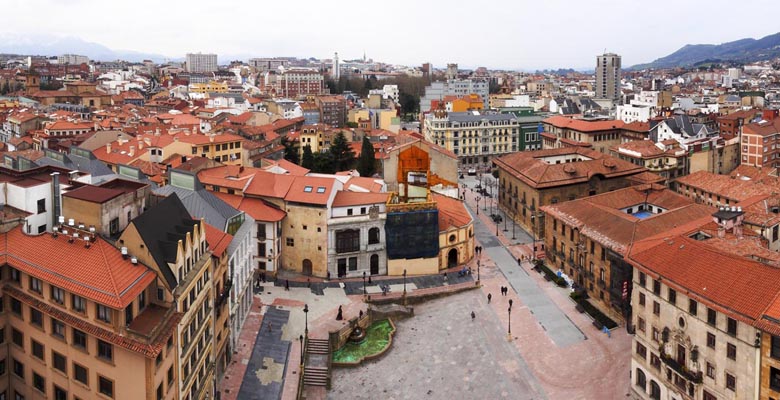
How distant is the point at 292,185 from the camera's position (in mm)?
58312

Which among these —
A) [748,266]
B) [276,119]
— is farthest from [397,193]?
[276,119]

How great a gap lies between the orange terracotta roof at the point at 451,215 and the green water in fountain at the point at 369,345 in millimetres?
13136

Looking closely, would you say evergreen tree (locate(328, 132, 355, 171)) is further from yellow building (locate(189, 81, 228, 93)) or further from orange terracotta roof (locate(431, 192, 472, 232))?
yellow building (locate(189, 81, 228, 93))

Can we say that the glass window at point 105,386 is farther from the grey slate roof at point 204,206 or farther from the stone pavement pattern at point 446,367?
the grey slate roof at point 204,206

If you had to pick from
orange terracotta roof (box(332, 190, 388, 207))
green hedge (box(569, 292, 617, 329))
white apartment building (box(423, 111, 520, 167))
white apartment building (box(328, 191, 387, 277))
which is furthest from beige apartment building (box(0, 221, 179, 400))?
white apartment building (box(423, 111, 520, 167))

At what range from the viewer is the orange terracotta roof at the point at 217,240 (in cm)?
3819

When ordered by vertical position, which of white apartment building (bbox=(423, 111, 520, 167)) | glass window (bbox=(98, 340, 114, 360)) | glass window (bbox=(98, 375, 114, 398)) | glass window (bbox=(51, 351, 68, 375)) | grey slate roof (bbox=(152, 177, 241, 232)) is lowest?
glass window (bbox=(98, 375, 114, 398))

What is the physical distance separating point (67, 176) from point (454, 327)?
27734mm

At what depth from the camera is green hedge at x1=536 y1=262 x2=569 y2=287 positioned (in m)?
56.4

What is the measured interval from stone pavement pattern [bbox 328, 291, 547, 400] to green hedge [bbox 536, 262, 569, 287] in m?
8.38

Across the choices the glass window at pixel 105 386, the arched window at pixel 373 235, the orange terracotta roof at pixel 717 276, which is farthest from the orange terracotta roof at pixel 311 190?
the glass window at pixel 105 386

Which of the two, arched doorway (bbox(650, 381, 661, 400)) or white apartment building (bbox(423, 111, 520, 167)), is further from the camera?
white apartment building (bbox(423, 111, 520, 167))

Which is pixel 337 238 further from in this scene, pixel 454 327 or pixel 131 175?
pixel 131 175

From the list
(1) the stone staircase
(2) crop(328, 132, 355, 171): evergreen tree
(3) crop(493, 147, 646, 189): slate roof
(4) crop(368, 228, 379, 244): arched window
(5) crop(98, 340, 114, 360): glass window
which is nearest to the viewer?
(5) crop(98, 340, 114, 360): glass window
